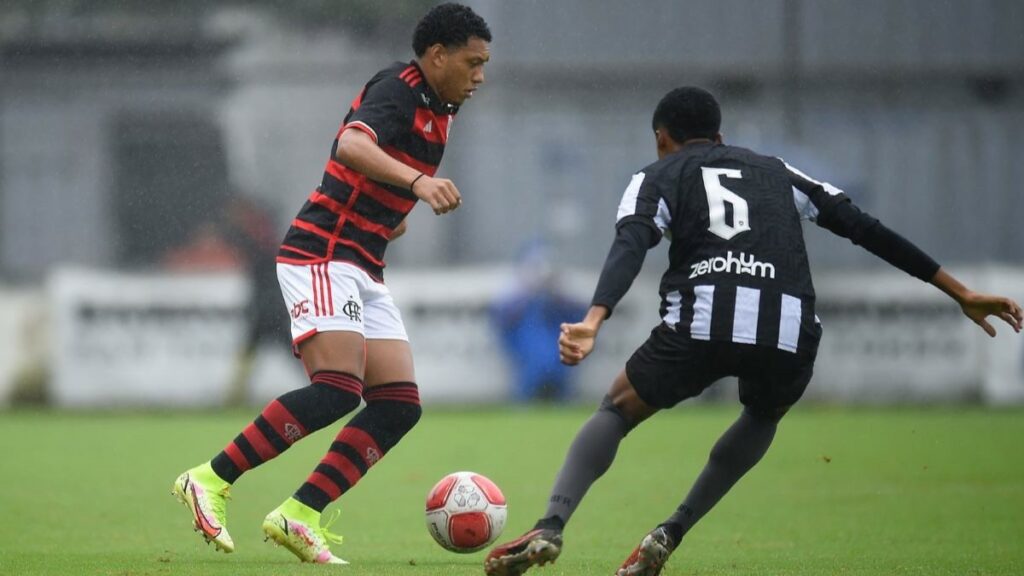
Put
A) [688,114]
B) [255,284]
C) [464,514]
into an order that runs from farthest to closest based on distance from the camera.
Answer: [255,284] → [464,514] → [688,114]

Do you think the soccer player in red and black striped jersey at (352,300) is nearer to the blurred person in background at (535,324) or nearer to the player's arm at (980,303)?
the player's arm at (980,303)

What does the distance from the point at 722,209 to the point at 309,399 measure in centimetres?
181

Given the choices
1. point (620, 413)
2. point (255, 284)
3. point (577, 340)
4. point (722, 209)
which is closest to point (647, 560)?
point (620, 413)

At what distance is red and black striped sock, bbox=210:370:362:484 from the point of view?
641 centimetres

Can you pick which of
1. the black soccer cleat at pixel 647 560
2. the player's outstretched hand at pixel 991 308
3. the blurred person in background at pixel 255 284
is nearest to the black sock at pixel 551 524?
the black soccer cleat at pixel 647 560

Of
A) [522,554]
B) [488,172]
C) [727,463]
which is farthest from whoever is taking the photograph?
[488,172]

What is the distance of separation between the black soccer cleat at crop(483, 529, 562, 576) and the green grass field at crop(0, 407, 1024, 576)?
71 cm

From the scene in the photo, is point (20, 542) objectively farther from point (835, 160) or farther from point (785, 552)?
point (835, 160)

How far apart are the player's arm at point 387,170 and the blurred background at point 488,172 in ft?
36.4

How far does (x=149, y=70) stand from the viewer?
1825 centimetres

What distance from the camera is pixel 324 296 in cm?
646

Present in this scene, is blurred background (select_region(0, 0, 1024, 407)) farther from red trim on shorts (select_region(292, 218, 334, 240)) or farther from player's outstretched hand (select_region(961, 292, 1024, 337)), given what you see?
player's outstretched hand (select_region(961, 292, 1024, 337))

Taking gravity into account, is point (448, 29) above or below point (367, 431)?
above

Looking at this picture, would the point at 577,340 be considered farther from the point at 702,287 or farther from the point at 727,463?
the point at 727,463
